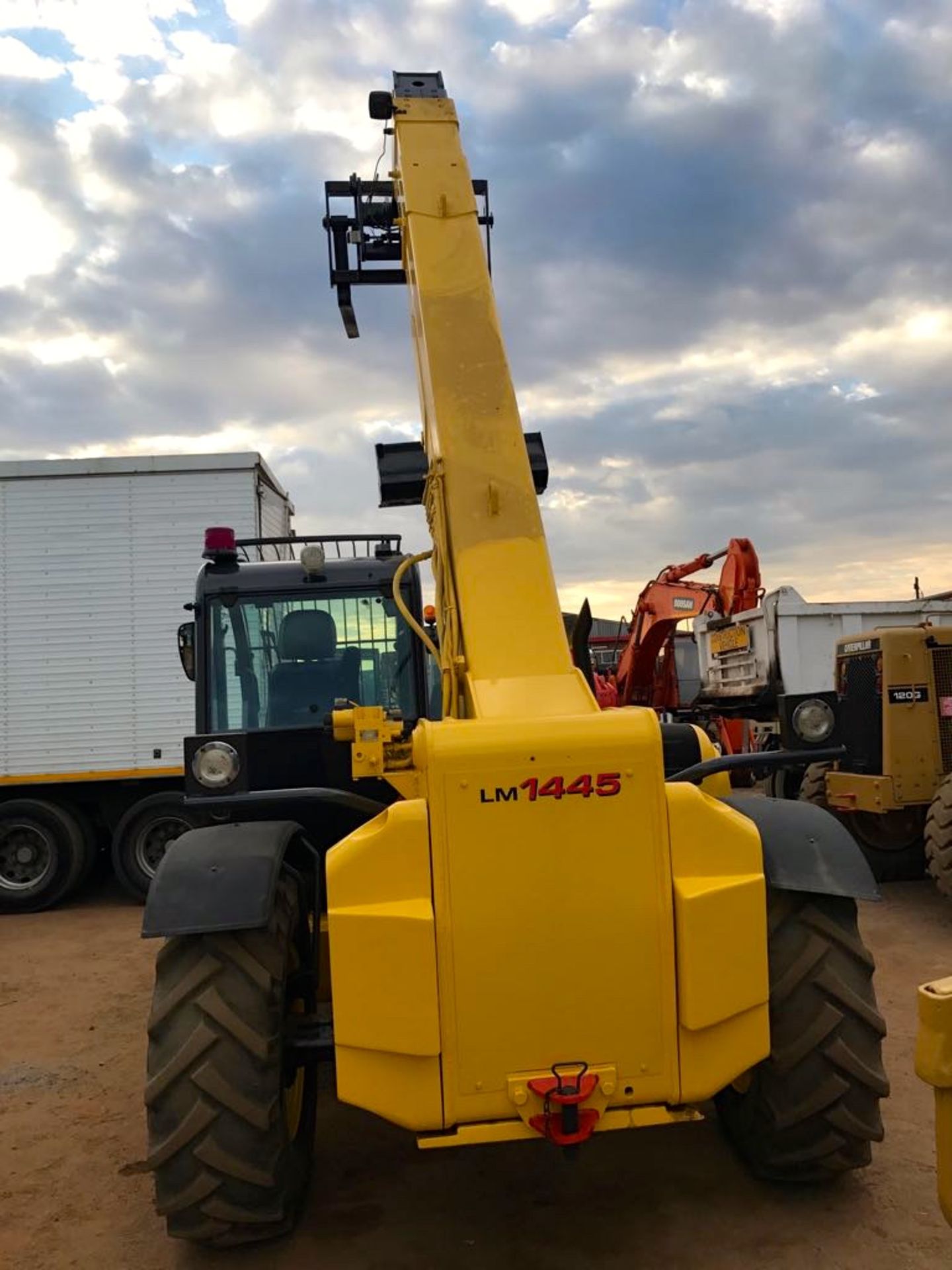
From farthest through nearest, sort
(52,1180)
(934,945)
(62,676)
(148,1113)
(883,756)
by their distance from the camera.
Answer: (62,676), (883,756), (934,945), (52,1180), (148,1113)

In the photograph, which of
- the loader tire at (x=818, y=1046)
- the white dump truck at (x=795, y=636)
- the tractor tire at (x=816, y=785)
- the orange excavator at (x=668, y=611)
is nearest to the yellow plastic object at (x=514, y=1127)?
the loader tire at (x=818, y=1046)

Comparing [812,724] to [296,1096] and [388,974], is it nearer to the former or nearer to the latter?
[388,974]

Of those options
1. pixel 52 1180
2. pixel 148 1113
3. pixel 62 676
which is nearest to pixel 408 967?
pixel 148 1113

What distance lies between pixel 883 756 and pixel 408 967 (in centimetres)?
703

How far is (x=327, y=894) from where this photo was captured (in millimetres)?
3172

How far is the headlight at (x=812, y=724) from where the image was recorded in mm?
3867

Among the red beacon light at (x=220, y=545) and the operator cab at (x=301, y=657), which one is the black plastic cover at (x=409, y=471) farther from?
the red beacon light at (x=220, y=545)

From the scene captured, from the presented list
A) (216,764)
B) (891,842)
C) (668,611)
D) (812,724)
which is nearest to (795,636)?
(668,611)

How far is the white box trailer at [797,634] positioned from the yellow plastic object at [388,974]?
34.2 ft

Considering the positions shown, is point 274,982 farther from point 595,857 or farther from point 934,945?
point 934,945

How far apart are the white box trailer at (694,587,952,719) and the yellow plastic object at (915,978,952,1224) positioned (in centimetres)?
1084

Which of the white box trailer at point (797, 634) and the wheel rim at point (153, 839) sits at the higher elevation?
the white box trailer at point (797, 634)

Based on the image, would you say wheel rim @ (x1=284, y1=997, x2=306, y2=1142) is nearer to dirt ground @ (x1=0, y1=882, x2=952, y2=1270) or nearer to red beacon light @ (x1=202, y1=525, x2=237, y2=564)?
dirt ground @ (x1=0, y1=882, x2=952, y2=1270)

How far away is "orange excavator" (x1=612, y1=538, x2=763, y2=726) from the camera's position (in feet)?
49.1
